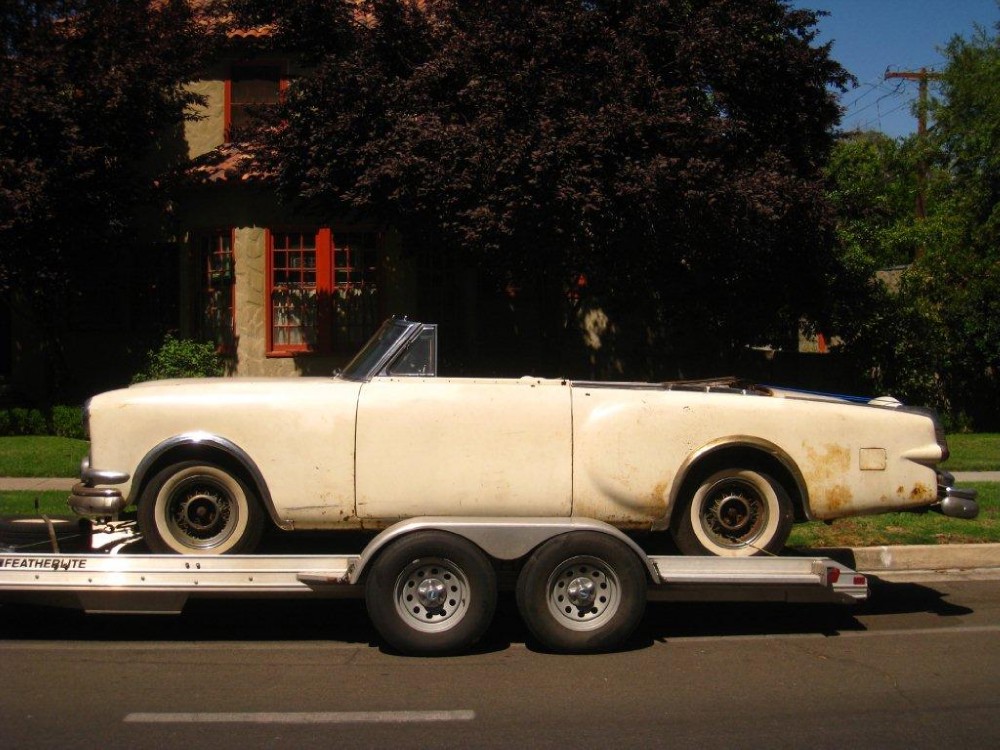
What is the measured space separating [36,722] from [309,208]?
436 inches

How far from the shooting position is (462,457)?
657 centimetres

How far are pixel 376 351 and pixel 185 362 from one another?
384 inches

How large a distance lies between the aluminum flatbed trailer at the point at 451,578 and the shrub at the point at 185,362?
32.1ft

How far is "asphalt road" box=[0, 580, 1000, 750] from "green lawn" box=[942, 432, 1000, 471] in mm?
7154

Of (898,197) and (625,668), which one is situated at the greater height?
(898,197)

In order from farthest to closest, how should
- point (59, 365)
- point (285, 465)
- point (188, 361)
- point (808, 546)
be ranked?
point (59, 365)
point (188, 361)
point (808, 546)
point (285, 465)

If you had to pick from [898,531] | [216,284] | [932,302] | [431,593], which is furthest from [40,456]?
[932,302]

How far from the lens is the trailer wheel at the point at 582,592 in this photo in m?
6.22

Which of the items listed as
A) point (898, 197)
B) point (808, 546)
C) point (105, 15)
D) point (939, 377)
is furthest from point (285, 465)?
point (898, 197)

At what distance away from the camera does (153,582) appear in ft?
20.0

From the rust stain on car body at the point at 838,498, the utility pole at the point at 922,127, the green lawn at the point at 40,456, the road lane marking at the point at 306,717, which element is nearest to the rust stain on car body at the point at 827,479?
the rust stain on car body at the point at 838,498

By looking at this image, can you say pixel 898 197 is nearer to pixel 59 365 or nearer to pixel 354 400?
pixel 59 365

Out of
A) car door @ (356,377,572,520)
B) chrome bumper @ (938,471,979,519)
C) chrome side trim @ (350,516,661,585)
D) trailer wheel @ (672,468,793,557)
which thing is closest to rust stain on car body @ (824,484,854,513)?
trailer wheel @ (672,468,793,557)

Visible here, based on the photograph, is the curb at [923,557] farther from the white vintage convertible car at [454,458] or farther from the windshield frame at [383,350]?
the windshield frame at [383,350]
